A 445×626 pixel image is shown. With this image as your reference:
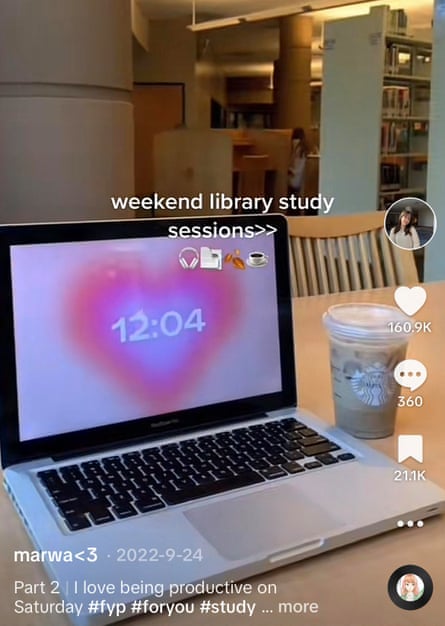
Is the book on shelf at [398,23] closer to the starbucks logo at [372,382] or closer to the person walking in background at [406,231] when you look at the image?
the person walking in background at [406,231]

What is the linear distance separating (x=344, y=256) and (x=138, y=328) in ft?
2.41

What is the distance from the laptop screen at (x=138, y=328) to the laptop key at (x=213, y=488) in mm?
80

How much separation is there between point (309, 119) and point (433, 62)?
11.5ft

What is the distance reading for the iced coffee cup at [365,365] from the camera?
0.51m

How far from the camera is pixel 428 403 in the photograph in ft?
2.06

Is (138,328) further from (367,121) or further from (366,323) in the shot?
(367,121)

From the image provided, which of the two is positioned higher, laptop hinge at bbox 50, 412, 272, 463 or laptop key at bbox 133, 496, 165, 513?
laptop hinge at bbox 50, 412, 272, 463

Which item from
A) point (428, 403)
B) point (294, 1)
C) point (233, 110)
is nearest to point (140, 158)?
point (294, 1)

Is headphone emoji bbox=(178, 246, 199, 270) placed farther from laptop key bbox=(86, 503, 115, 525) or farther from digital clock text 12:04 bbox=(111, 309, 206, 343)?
laptop key bbox=(86, 503, 115, 525)

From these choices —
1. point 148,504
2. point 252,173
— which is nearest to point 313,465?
point 148,504

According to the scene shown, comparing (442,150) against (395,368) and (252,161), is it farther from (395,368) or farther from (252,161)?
(395,368)

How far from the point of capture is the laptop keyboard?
0.42 metres
